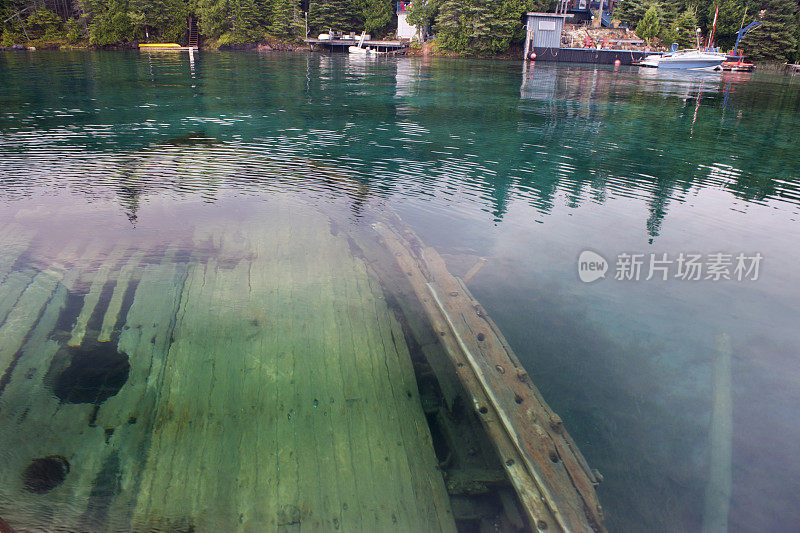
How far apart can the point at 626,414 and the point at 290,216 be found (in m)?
6.72

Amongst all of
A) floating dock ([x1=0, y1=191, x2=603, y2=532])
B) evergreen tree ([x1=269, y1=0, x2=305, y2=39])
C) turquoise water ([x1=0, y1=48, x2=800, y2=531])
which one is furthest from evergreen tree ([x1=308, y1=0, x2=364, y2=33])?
floating dock ([x1=0, y1=191, x2=603, y2=532])

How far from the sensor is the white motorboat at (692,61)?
5297 centimetres

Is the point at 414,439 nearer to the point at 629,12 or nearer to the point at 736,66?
the point at 736,66

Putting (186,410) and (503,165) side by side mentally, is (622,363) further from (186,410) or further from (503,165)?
(503,165)

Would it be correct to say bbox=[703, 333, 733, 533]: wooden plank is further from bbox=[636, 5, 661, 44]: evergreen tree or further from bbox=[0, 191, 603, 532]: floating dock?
bbox=[636, 5, 661, 44]: evergreen tree

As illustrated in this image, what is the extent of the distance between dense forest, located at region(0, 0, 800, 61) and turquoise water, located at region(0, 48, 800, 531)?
158 ft

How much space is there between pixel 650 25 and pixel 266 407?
255ft

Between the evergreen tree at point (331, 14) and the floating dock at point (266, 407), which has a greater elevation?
the evergreen tree at point (331, 14)

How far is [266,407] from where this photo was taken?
4.59m

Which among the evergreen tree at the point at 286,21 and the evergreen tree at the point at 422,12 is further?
the evergreen tree at the point at 286,21

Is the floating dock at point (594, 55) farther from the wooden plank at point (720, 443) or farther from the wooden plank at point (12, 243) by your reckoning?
the wooden plank at point (12, 243)

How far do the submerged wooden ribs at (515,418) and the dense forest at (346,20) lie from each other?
70.3 meters

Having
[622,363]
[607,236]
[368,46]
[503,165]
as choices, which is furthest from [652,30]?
[622,363]

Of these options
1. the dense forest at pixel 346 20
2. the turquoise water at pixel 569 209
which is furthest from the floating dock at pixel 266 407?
the dense forest at pixel 346 20
